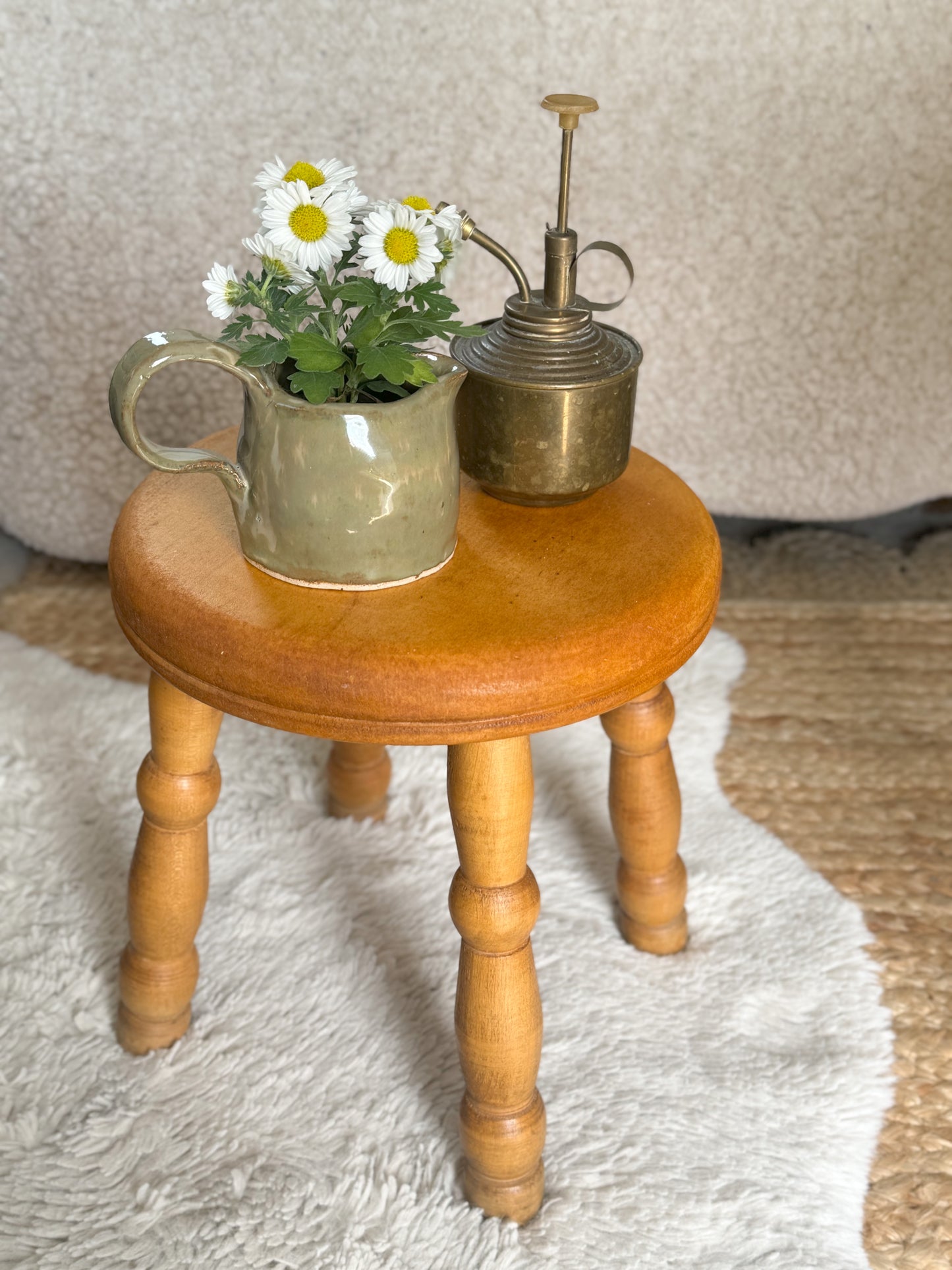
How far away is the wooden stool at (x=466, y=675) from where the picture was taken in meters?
0.54

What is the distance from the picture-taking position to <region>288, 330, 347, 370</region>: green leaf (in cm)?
54

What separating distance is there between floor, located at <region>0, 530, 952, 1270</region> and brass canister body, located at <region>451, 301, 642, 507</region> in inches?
15.3

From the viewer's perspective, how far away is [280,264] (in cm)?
54

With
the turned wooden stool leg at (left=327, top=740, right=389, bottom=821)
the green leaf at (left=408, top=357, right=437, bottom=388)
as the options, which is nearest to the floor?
the turned wooden stool leg at (left=327, top=740, right=389, bottom=821)

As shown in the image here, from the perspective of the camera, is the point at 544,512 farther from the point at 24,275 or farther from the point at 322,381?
the point at 24,275

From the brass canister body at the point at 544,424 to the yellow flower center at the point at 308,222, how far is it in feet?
0.39

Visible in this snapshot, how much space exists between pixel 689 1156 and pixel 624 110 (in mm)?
818

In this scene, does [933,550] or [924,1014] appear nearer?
[924,1014]

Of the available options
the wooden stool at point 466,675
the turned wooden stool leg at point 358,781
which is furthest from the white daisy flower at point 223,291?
the turned wooden stool leg at point 358,781

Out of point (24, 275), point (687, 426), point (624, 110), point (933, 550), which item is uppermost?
point (624, 110)

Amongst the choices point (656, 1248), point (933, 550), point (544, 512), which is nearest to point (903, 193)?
point (933, 550)

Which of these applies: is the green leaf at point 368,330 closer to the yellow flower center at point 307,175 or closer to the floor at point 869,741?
the yellow flower center at point 307,175

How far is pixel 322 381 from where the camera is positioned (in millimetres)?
546

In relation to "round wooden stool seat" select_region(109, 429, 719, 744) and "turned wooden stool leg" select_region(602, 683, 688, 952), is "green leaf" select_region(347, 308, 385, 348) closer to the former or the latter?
"round wooden stool seat" select_region(109, 429, 719, 744)
